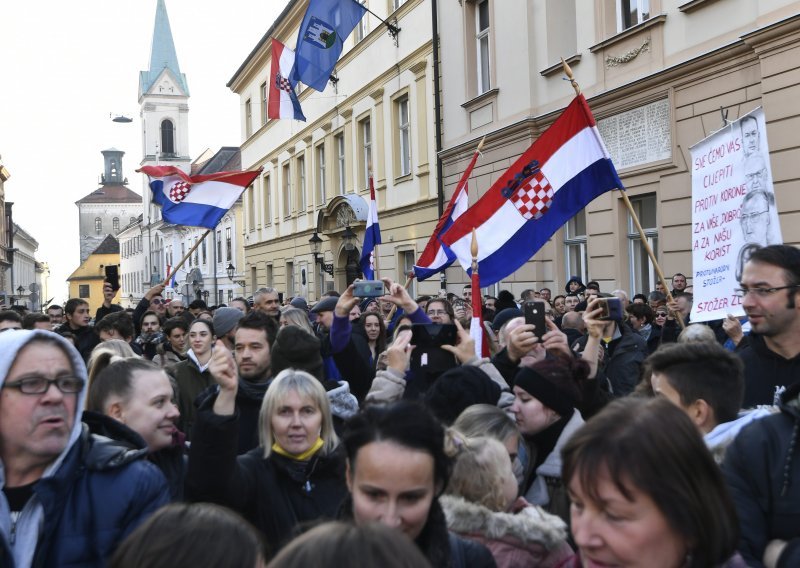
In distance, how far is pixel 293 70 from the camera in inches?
722

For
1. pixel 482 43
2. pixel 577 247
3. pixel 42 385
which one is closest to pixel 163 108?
pixel 482 43

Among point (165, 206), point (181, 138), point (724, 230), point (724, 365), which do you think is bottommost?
point (724, 365)

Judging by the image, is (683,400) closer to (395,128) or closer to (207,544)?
(207,544)

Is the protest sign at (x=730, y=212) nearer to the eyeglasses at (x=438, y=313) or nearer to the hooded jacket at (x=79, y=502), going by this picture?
the eyeglasses at (x=438, y=313)

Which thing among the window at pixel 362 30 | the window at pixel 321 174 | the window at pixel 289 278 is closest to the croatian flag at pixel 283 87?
the window at pixel 362 30

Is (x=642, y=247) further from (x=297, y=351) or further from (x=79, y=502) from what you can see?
(x=79, y=502)

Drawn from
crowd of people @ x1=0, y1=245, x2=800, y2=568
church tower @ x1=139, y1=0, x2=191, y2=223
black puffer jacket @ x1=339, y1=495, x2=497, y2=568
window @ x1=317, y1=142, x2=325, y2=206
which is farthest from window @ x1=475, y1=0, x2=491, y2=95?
church tower @ x1=139, y1=0, x2=191, y2=223

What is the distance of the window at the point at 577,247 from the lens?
1494 cm

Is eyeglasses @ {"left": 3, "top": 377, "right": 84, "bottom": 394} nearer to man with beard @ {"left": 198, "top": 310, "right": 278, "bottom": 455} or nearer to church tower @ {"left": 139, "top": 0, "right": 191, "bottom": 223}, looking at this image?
man with beard @ {"left": 198, "top": 310, "right": 278, "bottom": 455}

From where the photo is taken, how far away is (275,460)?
3.55m

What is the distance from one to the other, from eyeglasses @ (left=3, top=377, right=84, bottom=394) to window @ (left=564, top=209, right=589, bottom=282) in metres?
12.7

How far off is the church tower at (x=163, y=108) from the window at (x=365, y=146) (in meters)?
59.6

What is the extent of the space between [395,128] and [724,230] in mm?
17182

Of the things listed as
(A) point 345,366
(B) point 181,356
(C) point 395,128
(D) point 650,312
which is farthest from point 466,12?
(A) point 345,366
